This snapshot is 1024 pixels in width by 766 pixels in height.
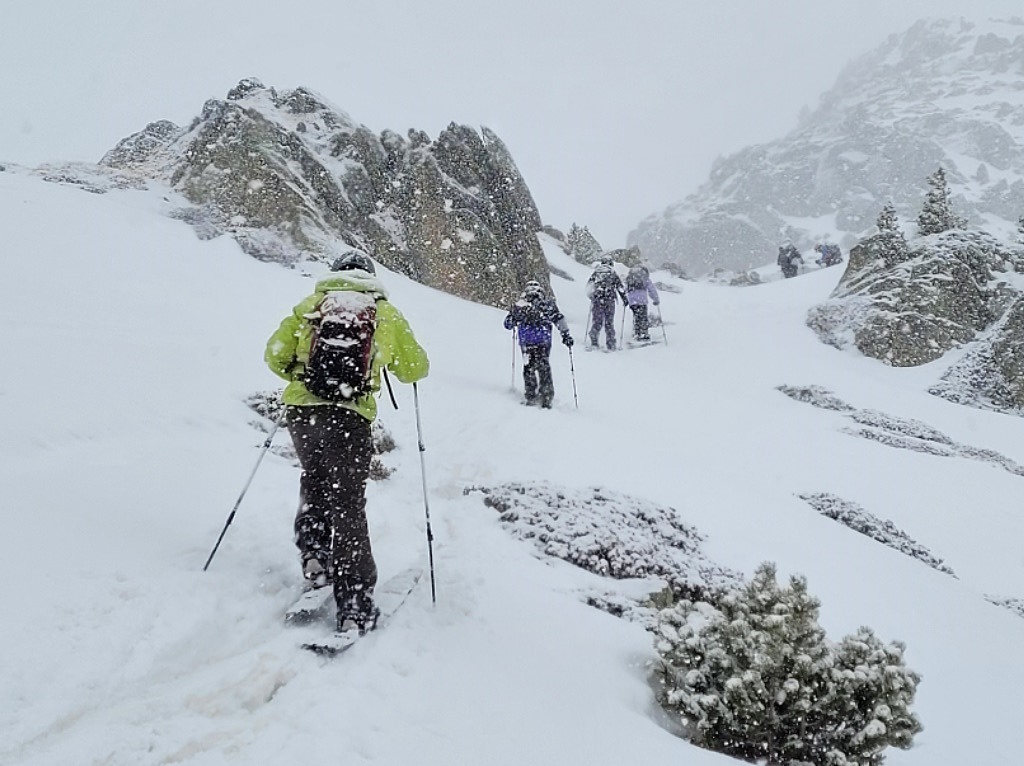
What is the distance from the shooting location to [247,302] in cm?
1578

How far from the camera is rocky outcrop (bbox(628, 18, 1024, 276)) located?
113 m

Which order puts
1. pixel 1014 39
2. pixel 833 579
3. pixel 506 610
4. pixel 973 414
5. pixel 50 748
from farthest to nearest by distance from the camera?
pixel 1014 39 → pixel 973 414 → pixel 833 579 → pixel 506 610 → pixel 50 748

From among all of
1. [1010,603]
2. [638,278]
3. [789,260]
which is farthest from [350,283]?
[789,260]

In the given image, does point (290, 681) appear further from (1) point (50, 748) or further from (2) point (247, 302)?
(2) point (247, 302)

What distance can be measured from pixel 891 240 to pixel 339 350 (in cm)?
2938

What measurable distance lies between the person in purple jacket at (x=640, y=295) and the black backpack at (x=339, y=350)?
20.5 meters

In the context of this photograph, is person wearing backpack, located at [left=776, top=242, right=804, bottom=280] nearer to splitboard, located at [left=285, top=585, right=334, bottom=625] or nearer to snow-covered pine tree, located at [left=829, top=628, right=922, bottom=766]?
snow-covered pine tree, located at [left=829, top=628, right=922, bottom=766]

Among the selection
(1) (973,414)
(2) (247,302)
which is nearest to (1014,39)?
(1) (973,414)

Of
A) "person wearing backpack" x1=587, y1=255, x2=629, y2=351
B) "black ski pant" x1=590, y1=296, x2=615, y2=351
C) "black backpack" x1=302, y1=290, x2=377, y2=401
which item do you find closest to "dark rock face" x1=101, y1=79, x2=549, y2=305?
"black ski pant" x1=590, y1=296, x2=615, y2=351

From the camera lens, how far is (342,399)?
4.23 m

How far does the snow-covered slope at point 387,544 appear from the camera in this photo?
328 cm

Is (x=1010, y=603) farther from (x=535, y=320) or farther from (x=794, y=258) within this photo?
(x=794, y=258)

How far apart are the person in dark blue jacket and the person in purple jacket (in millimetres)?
10887

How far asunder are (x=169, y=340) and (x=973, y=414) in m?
22.1
